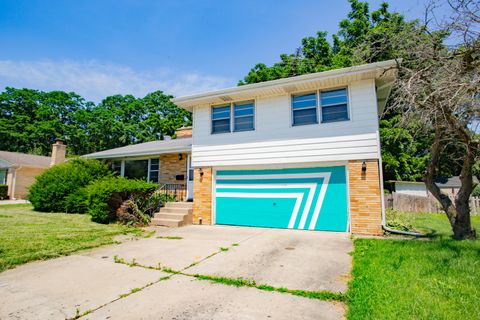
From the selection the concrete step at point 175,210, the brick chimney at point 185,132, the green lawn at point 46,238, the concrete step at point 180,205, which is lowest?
the green lawn at point 46,238

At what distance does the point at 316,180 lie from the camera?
8.34 metres

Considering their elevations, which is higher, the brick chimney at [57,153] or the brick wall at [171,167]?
the brick chimney at [57,153]

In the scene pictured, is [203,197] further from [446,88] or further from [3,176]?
[3,176]

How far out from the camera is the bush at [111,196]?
969cm

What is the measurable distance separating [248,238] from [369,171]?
13.4 feet

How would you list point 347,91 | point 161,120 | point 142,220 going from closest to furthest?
point 347,91 → point 142,220 → point 161,120

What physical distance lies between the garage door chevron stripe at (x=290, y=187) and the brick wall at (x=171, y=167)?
11.6ft

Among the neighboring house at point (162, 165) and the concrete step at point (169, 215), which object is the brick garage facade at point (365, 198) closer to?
the concrete step at point (169, 215)

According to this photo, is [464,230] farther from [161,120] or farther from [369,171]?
[161,120]

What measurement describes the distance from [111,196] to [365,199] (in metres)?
8.99

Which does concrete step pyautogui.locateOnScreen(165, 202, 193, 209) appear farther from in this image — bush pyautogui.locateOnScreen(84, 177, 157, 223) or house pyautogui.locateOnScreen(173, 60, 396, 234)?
bush pyautogui.locateOnScreen(84, 177, 157, 223)

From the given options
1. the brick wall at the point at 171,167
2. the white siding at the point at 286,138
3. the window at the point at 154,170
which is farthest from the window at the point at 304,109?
the window at the point at 154,170

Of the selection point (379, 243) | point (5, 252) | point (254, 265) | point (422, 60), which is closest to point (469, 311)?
point (254, 265)

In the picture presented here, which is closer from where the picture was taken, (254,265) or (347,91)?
(254,265)
